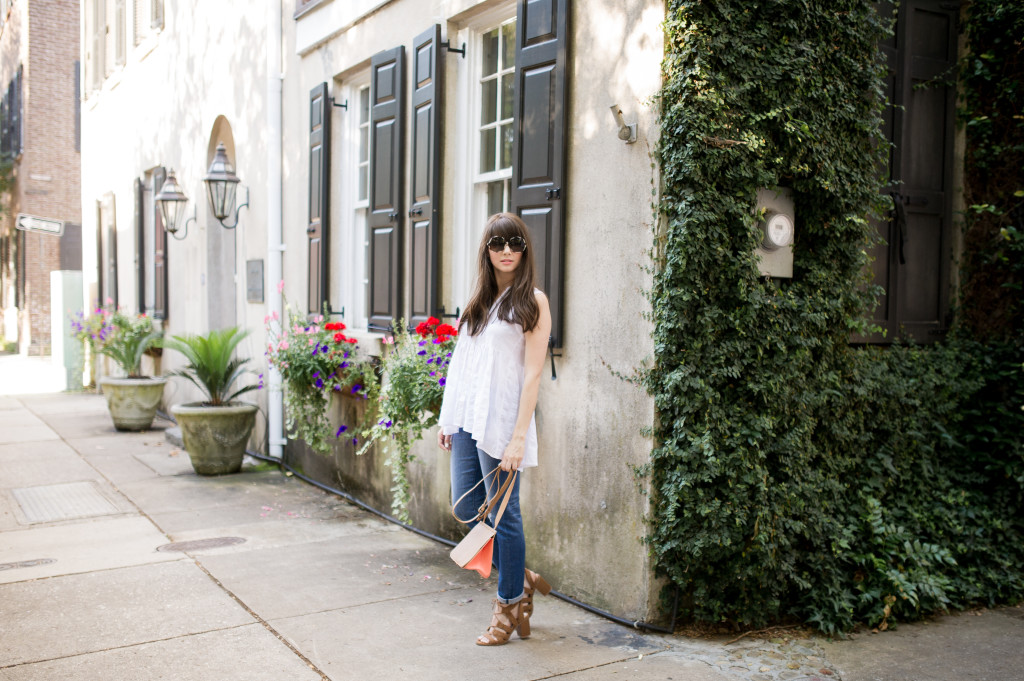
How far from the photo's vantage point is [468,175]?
5852mm

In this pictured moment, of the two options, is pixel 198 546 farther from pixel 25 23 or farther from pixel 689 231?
pixel 25 23

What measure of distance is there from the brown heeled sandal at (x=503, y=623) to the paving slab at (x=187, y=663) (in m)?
0.76

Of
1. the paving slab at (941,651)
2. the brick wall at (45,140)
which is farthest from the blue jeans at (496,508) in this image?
the brick wall at (45,140)

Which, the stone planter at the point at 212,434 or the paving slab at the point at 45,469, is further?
the stone planter at the point at 212,434

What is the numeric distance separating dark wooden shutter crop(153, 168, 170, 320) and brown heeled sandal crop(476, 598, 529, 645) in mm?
9243

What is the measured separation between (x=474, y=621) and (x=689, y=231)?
6.84 ft

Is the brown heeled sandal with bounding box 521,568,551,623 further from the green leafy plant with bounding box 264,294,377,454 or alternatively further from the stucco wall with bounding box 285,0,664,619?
the green leafy plant with bounding box 264,294,377,454

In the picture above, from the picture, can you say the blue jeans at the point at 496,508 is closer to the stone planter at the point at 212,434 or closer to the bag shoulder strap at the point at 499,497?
the bag shoulder strap at the point at 499,497

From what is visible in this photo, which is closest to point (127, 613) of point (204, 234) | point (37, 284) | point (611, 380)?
point (611, 380)

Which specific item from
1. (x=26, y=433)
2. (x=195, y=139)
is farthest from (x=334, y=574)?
(x=195, y=139)

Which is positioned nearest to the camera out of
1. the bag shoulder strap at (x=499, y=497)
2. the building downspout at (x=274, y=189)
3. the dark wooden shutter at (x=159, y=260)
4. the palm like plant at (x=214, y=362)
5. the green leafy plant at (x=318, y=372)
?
the bag shoulder strap at (x=499, y=497)

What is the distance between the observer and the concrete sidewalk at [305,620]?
3789 millimetres

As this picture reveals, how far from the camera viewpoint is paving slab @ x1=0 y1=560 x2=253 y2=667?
405cm

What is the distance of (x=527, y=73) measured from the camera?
16.1 ft
